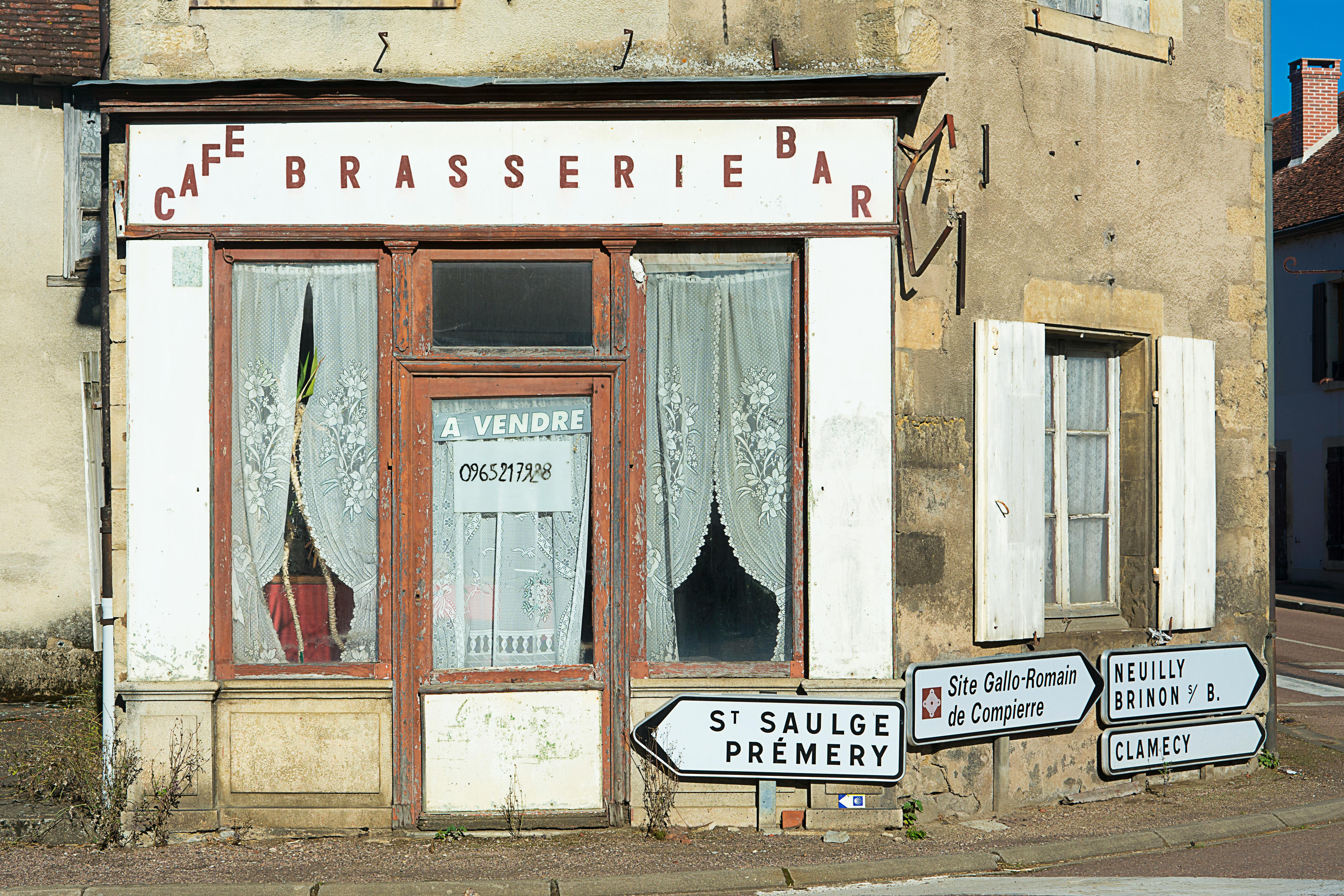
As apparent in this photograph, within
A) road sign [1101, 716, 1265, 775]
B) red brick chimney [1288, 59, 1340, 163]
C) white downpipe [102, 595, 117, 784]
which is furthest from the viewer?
red brick chimney [1288, 59, 1340, 163]

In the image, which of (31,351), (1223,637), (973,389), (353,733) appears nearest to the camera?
(353,733)

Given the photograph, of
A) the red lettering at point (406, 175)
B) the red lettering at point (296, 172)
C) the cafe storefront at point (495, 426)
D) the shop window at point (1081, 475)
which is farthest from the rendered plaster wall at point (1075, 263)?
the red lettering at point (296, 172)

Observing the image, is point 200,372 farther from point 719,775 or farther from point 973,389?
point 973,389

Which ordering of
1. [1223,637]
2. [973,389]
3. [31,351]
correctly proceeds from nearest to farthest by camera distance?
[973,389] < [1223,637] < [31,351]

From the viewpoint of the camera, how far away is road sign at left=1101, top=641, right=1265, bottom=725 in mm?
7098

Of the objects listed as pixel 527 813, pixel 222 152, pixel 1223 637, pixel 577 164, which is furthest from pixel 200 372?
pixel 1223 637

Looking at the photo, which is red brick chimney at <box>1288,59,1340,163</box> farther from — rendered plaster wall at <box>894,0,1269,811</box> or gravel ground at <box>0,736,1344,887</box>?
gravel ground at <box>0,736,1344,887</box>

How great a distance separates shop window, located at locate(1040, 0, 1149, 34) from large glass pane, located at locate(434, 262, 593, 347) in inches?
128

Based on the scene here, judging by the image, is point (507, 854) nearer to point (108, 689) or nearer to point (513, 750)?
point (513, 750)

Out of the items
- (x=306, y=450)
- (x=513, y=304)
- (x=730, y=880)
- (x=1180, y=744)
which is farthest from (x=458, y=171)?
(x=1180, y=744)

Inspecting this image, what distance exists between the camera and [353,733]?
20.5 feet

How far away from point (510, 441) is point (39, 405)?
5.58 meters

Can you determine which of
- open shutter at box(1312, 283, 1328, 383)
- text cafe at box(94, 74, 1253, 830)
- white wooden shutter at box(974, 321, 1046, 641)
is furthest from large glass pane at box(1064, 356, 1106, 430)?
open shutter at box(1312, 283, 1328, 383)

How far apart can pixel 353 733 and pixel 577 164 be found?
123 inches
